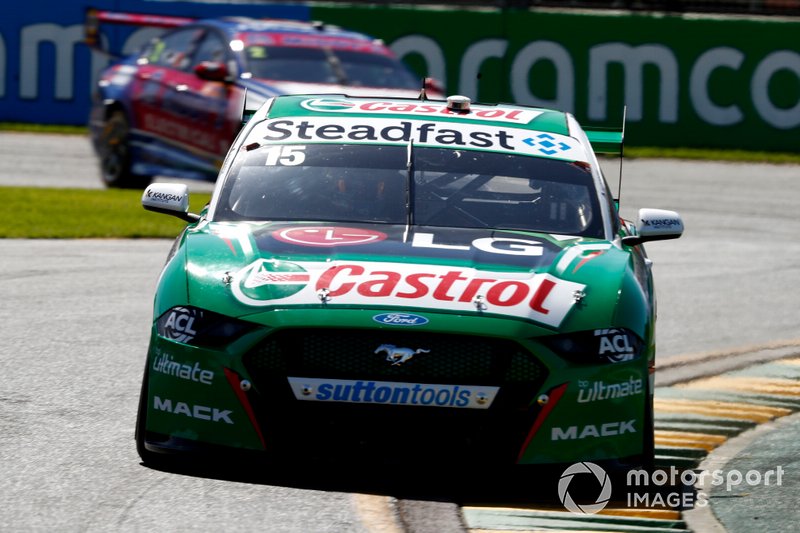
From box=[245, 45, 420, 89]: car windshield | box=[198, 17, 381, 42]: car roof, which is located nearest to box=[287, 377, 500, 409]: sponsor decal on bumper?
box=[245, 45, 420, 89]: car windshield

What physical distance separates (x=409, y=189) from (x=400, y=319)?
1443 mm

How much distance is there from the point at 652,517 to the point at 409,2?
19.5m

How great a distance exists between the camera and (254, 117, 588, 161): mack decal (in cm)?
743

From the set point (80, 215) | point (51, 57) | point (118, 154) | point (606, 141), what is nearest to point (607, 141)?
point (606, 141)

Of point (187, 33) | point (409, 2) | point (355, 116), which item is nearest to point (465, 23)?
point (409, 2)

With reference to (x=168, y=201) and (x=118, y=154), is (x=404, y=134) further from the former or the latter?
(x=118, y=154)

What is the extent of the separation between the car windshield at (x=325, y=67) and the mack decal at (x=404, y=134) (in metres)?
8.27

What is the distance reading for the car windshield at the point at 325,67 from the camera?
15867 mm

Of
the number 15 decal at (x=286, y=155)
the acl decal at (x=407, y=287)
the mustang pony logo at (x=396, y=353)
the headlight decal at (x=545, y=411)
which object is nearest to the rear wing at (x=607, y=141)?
the number 15 decal at (x=286, y=155)

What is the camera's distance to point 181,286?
20.1ft

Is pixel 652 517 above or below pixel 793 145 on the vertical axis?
above

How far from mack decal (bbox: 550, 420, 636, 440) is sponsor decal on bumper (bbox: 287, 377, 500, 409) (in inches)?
11.3

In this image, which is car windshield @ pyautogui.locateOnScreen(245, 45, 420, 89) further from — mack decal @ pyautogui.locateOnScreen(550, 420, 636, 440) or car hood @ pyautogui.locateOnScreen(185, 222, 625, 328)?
mack decal @ pyautogui.locateOnScreen(550, 420, 636, 440)

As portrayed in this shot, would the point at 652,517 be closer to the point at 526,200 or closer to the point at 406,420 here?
the point at 406,420
